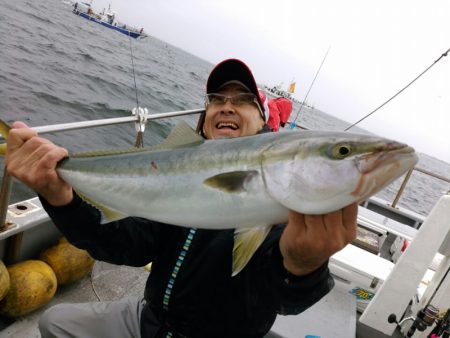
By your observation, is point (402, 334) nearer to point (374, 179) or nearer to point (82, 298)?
point (374, 179)

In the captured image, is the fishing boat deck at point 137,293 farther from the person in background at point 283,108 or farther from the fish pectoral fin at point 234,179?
the person in background at point 283,108

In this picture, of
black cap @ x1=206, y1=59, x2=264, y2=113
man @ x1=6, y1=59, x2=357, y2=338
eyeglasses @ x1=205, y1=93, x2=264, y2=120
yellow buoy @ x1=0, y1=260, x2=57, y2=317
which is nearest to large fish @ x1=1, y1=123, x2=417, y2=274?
man @ x1=6, y1=59, x2=357, y2=338

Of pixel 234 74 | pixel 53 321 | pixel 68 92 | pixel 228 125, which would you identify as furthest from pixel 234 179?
pixel 68 92

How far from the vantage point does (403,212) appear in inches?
322

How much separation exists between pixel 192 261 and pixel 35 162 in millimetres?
1171

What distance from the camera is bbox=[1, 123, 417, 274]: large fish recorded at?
1.55 metres

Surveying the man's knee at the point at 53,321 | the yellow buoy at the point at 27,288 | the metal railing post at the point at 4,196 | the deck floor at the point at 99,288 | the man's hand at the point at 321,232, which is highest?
the man's hand at the point at 321,232

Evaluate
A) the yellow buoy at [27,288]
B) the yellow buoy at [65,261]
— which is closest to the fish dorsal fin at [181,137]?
the yellow buoy at [27,288]

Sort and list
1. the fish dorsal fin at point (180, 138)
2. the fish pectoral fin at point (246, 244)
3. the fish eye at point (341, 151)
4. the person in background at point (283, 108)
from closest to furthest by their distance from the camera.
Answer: the fish eye at point (341, 151) → the fish pectoral fin at point (246, 244) → the fish dorsal fin at point (180, 138) → the person in background at point (283, 108)

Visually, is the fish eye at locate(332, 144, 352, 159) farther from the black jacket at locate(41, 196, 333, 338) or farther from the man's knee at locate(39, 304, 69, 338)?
the man's knee at locate(39, 304, 69, 338)

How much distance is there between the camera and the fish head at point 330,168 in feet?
4.96

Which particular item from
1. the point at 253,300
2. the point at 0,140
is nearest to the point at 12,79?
the point at 0,140

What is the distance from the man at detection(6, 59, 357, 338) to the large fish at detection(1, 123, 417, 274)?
5.1 inches

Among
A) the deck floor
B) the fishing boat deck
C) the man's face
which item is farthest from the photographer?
the deck floor
